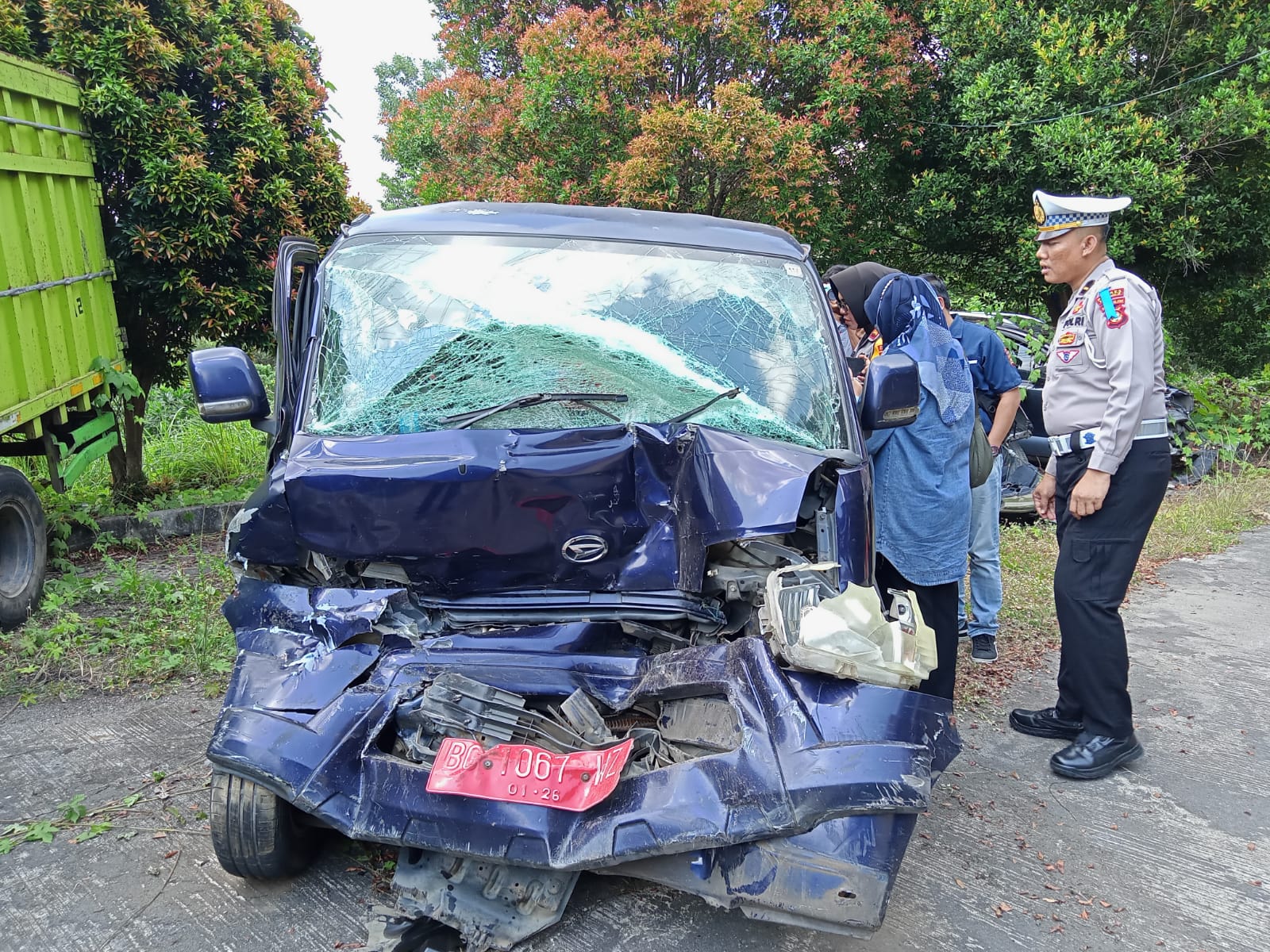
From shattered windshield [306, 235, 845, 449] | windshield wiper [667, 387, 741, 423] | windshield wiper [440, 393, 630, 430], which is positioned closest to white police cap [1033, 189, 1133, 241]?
shattered windshield [306, 235, 845, 449]

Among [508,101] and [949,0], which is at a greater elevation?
[949,0]

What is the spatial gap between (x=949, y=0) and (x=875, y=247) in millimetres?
2570

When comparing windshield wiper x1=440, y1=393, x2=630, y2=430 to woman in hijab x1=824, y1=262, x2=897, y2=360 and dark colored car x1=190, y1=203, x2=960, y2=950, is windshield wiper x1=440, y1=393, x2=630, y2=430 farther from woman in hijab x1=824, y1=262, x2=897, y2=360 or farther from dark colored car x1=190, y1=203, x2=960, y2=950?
woman in hijab x1=824, y1=262, x2=897, y2=360

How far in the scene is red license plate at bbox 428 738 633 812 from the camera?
2146mm

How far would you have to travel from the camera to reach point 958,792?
3.30 m

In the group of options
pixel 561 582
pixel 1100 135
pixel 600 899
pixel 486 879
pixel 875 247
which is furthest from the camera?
pixel 875 247

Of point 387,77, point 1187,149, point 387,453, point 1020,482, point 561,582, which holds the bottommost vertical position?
point 1020,482

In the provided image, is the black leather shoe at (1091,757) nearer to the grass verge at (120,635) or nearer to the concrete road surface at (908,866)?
the concrete road surface at (908,866)

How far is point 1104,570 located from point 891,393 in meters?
1.04

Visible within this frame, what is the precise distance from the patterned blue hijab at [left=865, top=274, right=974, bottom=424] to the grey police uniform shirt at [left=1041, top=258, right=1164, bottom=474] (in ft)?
1.14

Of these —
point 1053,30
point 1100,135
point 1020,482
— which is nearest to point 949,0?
point 1053,30

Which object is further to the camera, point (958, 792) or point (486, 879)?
point (958, 792)

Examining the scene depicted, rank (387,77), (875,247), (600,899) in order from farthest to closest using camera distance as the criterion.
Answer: (387,77) < (875,247) < (600,899)

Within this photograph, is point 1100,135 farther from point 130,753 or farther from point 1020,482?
point 130,753
